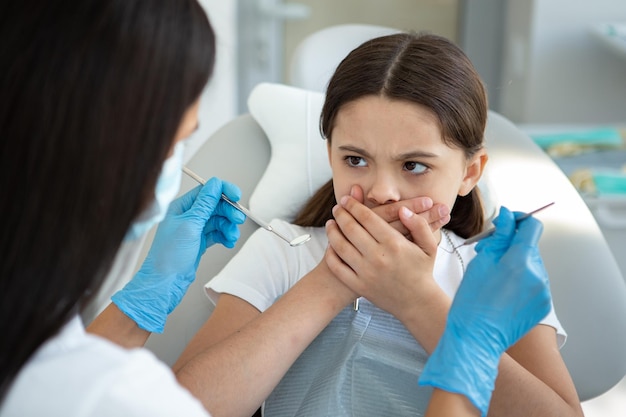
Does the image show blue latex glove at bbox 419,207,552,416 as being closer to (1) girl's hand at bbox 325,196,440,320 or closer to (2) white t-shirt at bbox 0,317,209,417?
(1) girl's hand at bbox 325,196,440,320

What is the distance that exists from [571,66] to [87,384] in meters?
2.64

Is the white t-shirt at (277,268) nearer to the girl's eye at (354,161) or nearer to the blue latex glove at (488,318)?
the girl's eye at (354,161)

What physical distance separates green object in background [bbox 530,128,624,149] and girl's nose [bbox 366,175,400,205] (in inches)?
52.7

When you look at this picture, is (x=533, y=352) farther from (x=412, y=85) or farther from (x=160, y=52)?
(x=160, y=52)

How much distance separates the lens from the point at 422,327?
126cm

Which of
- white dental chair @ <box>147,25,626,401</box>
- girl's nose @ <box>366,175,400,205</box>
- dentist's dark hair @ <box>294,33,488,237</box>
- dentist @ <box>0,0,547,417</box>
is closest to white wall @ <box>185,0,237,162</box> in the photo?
white dental chair @ <box>147,25,626,401</box>

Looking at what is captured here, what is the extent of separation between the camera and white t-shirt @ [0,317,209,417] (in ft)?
2.77

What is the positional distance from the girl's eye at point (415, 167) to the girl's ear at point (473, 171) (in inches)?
4.7

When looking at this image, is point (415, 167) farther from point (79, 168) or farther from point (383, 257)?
point (79, 168)

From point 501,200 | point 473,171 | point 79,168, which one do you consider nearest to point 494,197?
point 501,200

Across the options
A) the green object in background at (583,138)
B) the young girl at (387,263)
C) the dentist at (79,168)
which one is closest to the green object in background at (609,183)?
the green object in background at (583,138)

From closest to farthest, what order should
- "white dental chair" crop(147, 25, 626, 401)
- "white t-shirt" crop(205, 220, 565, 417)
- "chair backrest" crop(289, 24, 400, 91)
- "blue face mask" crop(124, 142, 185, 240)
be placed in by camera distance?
"blue face mask" crop(124, 142, 185, 240) < "white t-shirt" crop(205, 220, 565, 417) < "white dental chair" crop(147, 25, 626, 401) < "chair backrest" crop(289, 24, 400, 91)

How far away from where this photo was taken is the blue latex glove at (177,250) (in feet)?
4.43

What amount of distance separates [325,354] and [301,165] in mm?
430
